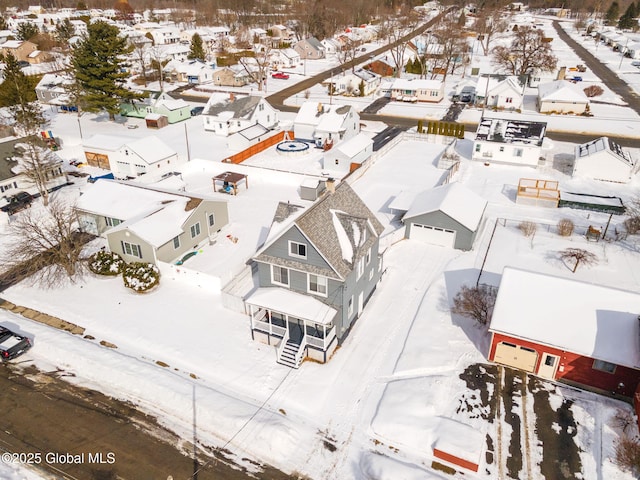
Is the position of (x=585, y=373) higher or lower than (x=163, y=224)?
lower

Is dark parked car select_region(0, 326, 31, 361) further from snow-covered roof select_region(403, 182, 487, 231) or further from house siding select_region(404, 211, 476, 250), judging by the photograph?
house siding select_region(404, 211, 476, 250)

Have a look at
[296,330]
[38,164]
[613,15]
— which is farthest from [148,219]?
[613,15]

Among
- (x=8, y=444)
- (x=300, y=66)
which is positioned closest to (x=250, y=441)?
(x=8, y=444)

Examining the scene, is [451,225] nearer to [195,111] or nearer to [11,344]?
[11,344]

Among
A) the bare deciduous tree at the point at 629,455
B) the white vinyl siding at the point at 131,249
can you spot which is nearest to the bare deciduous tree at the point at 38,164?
the white vinyl siding at the point at 131,249

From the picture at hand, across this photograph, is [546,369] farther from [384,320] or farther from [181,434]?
[181,434]

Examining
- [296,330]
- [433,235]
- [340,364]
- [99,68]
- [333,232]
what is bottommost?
[340,364]
